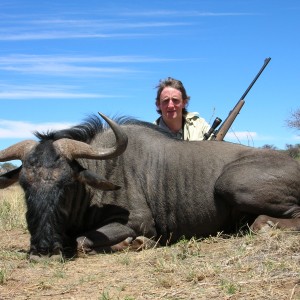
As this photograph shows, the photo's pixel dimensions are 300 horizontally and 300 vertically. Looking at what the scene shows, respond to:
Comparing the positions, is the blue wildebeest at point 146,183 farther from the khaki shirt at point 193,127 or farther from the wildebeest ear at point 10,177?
the khaki shirt at point 193,127

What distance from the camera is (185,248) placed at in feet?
18.1

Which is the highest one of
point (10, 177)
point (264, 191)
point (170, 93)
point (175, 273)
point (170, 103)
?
point (170, 93)

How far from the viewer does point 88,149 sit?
19.7 feet

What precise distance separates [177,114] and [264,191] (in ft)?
8.39

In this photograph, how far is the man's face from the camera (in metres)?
8.34

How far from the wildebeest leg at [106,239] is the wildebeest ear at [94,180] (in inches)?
17.6

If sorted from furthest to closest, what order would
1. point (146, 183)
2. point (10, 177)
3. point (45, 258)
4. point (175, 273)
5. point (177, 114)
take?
point (177, 114), point (146, 183), point (10, 177), point (45, 258), point (175, 273)

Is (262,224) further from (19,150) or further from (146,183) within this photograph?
(19,150)

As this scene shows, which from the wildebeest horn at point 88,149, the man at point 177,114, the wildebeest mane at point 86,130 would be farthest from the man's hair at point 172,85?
the wildebeest horn at point 88,149

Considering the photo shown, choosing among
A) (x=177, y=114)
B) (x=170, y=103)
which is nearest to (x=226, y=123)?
(x=177, y=114)

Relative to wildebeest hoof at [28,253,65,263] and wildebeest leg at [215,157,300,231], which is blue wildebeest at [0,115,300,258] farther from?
wildebeest hoof at [28,253,65,263]

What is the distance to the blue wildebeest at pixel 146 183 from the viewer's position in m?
5.83

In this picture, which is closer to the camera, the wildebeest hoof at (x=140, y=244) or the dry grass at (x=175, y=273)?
the dry grass at (x=175, y=273)

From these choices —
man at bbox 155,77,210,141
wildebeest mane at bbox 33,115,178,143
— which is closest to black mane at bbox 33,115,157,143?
wildebeest mane at bbox 33,115,178,143
